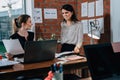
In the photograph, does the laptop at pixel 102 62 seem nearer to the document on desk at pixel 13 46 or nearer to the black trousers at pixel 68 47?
the document on desk at pixel 13 46

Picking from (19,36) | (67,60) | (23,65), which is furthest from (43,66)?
(19,36)

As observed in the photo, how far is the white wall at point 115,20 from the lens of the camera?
3694 mm

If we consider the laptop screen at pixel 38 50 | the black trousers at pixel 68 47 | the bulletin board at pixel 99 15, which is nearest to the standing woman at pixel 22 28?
the black trousers at pixel 68 47

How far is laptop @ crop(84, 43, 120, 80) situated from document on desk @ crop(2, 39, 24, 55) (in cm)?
92

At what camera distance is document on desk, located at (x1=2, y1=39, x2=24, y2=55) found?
2.21 metres

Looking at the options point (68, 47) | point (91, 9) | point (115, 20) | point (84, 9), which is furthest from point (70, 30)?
point (84, 9)

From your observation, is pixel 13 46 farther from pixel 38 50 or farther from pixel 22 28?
pixel 22 28

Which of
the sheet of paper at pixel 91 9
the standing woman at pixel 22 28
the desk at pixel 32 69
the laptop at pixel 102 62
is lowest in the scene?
the desk at pixel 32 69

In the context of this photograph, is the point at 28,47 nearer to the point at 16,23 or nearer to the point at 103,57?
the point at 103,57

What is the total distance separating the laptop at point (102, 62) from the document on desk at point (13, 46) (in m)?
0.92

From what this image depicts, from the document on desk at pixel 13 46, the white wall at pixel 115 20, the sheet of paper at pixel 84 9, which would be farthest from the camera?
the sheet of paper at pixel 84 9

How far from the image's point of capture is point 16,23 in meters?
3.33

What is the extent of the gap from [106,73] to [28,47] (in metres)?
0.73

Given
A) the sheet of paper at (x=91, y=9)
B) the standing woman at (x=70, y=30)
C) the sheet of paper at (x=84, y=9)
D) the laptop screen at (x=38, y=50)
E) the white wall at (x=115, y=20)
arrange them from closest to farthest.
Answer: the laptop screen at (x=38, y=50), the standing woman at (x=70, y=30), the white wall at (x=115, y=20), the sheet of paper at (x=91, y=9), the sheet of paper at (x=84, y=9)
